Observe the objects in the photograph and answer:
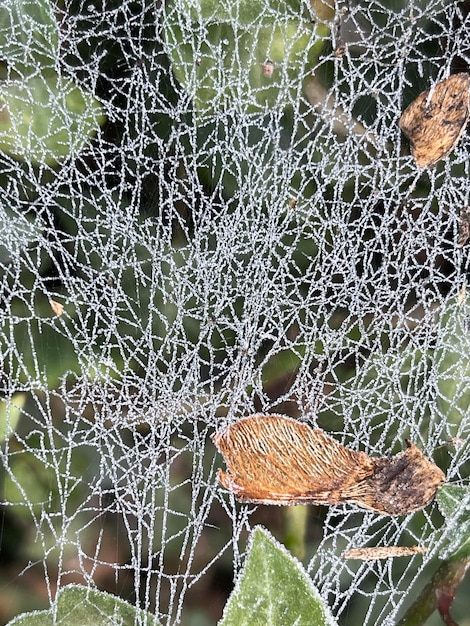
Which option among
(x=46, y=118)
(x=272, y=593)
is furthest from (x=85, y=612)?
(x=46, y=118)

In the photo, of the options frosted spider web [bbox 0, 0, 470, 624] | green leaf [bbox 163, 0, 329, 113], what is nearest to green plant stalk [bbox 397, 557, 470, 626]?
frosted spider web [bbox 0, 0, 470, 624]

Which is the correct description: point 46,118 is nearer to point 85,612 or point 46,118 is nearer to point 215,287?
point 215,287

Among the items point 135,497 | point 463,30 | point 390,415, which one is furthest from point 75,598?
point 463,30

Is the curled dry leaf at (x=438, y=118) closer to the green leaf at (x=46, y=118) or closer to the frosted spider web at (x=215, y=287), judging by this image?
the frosted spider web at (x=215, y=287)

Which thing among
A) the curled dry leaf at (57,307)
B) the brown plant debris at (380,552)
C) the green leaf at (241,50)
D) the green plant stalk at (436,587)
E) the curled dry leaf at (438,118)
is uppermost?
the green leaf at (241,50)

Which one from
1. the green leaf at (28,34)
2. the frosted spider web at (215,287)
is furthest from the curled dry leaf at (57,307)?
the green leaf at (28,34)

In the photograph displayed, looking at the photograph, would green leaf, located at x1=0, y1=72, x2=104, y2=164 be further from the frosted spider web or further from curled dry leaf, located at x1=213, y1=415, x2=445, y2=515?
curled dry leaf, located at x1=213, y1=415, x2=445, y2=515

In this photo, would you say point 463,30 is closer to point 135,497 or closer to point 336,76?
point 336,76
